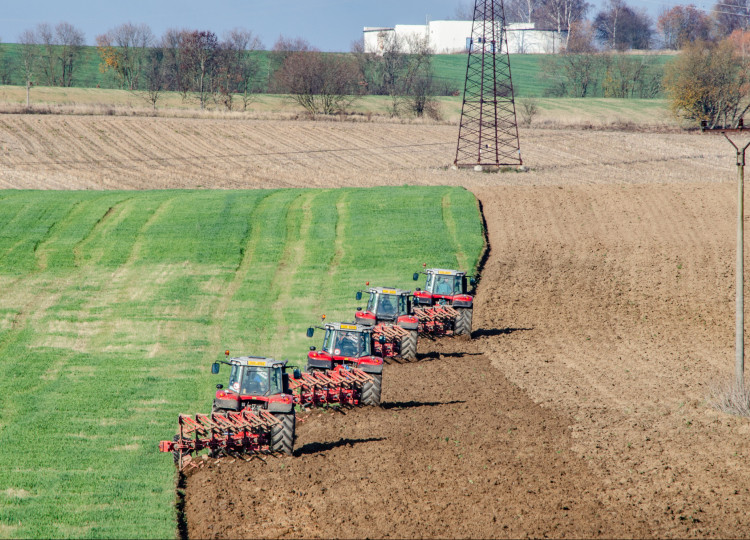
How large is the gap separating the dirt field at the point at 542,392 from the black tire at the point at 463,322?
0.54 m

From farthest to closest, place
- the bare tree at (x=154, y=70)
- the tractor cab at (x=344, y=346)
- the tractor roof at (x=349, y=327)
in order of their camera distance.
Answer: the bare tree at (x=154, y=70), the tractor roof at (x=349, y=327), the tractor cab at (x=344, y=346)

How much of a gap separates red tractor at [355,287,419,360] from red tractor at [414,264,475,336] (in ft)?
2.90

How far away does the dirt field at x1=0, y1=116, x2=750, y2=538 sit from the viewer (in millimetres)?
13180

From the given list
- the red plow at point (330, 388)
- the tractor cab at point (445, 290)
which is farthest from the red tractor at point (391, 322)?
the red plow at point (330, 388)

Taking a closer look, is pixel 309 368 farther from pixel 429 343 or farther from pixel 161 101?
pixel 161 101

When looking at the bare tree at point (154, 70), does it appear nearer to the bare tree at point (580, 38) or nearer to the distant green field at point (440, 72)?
the distant green field at point (440, 72)

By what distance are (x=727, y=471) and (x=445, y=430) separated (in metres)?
5.50

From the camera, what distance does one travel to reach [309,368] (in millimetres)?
19922

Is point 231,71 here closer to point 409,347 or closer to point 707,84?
point 707,84

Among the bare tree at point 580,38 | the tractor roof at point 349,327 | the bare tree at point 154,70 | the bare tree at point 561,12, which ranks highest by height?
the bare tree at point 561,12

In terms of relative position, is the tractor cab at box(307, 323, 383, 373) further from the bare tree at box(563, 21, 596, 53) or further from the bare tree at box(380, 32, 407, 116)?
the bare tree at box(563, 21, 596, 53)

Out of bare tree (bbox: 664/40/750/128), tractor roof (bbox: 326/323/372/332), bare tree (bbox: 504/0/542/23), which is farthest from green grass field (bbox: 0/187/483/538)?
bare tree (bbox: 504/0/542/23)

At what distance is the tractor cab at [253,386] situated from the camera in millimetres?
16266

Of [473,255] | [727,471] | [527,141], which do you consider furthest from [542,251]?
[527,141]
